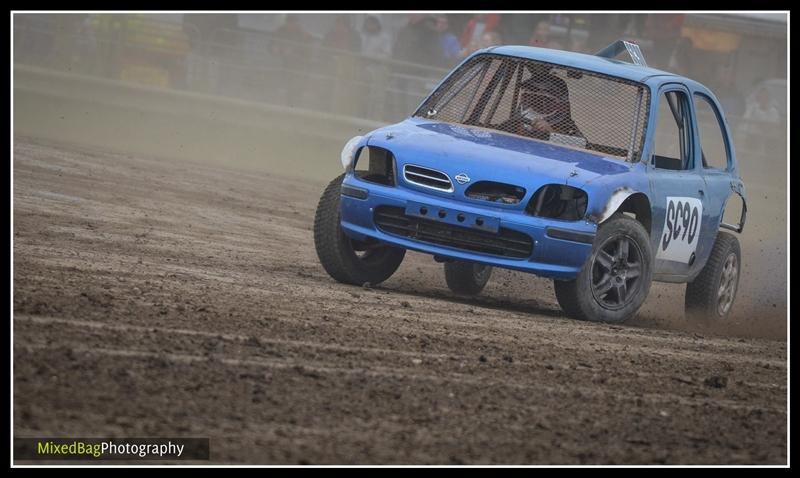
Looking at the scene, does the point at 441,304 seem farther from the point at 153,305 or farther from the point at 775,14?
the point at 775,14

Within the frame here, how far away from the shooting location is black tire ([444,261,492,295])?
9383 millimetres

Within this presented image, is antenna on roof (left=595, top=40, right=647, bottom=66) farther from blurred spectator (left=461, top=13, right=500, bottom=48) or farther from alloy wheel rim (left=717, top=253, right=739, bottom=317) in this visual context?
Result: blurred spectator (left=461, top=13, right=500, bottom=48)

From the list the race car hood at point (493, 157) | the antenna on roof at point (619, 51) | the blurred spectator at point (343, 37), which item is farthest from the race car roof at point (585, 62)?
the blurred spectator at point (343, 37)

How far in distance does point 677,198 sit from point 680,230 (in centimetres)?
21

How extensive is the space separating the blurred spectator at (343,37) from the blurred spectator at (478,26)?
256 cm

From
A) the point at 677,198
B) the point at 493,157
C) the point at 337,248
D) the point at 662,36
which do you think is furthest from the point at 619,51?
the point at 662,36

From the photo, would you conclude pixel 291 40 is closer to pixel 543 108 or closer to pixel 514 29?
pixel 514 29

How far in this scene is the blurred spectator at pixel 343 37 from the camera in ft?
78.3

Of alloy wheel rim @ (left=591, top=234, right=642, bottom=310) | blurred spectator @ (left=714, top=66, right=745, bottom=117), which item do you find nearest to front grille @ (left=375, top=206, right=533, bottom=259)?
alloy wheel rim @ (left=591, top=234, right=642, bottom=310)

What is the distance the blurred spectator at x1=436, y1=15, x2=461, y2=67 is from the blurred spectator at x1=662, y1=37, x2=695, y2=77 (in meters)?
3.31

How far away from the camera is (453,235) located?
7652mm

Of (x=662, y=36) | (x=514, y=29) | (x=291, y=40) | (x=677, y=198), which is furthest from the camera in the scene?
(x=291, y=40)

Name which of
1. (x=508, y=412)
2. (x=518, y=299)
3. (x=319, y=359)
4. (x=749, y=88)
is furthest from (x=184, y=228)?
(x=749, y=88)

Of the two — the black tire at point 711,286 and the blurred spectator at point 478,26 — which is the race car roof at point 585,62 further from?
the blurred spectator at point 478,26
